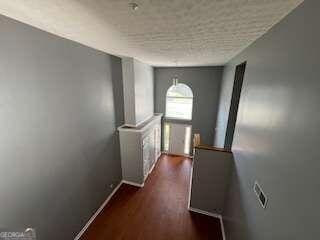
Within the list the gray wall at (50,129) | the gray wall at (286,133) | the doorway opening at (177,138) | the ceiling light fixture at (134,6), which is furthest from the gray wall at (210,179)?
the doorway opening at (177,138)

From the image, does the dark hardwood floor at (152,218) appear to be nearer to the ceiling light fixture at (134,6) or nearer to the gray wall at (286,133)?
the gray wall at (286,133)

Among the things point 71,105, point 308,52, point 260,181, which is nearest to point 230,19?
point 308,52

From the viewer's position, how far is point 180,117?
555 cm

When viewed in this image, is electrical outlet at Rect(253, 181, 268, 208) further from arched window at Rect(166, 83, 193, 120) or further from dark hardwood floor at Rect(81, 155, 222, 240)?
arched window at Rect(166, 83, 193, 120)

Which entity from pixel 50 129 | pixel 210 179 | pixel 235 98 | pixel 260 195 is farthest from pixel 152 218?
pixel 235 98

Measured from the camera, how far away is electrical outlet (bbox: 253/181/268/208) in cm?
130

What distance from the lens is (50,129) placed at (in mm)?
1908

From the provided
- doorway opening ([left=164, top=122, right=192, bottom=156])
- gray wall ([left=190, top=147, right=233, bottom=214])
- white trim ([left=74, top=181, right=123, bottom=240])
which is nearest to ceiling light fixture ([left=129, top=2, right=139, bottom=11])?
gray wall ([left=190, top=147, right=233, bottom=214])

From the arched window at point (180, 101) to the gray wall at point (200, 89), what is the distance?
209 millimetres

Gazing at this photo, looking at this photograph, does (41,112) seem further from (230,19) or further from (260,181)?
(260,181)

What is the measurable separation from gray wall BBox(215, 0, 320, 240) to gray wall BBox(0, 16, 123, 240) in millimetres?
2581

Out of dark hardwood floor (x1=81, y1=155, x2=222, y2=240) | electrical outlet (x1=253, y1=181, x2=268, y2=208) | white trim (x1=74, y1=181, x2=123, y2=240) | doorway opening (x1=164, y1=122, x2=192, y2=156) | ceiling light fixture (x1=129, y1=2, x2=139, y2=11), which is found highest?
ceiling light fixture (x1=129, y1=2, x2=139, y2=11)

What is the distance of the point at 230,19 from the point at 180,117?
14.2ft

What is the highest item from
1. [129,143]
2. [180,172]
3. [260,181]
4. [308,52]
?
[308,52]
